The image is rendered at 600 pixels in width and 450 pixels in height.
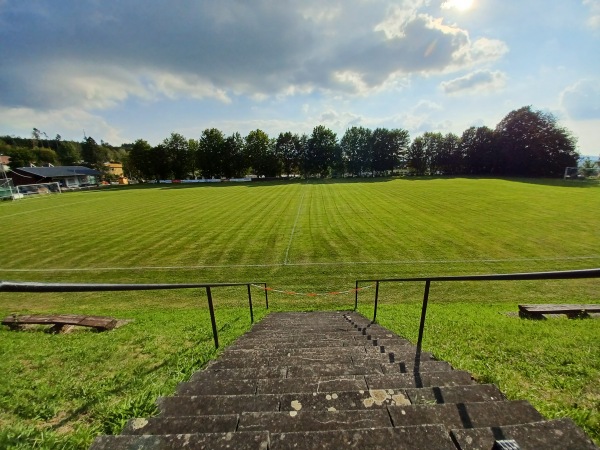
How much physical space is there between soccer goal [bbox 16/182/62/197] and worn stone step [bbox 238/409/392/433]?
6805cm

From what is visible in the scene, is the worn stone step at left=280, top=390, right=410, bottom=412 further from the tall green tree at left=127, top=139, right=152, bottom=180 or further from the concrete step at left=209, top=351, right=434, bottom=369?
the tall green tree at left=127, top=139, right=152, bottom=180

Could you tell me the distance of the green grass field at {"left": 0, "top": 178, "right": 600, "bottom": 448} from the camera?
10.4 feet

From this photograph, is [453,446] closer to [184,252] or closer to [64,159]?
[184,252]

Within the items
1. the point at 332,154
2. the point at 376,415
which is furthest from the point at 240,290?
the point at 332,154

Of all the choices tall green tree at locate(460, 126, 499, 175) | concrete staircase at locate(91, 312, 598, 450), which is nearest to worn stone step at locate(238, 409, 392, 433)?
concrete staircase at locate(91, 312, 598, 450)

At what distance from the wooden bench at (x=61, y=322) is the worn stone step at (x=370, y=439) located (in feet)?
22.5

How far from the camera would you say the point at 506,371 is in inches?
152

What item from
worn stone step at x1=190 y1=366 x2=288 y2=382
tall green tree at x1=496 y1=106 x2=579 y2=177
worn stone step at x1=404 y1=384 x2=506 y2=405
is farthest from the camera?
tall green tree at x1=496 y1=106 x2=579 y2=177

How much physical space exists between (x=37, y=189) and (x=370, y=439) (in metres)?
75.9

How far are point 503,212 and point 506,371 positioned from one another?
81.1ft

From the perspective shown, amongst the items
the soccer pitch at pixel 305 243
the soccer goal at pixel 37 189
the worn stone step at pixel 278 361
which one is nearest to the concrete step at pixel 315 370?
the worn stone step at pixel 278 361

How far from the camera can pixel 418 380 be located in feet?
8.82

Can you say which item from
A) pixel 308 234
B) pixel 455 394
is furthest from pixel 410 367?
pixel 308 234

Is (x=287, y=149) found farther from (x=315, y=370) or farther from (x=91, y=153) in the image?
(x=315, y=370)
